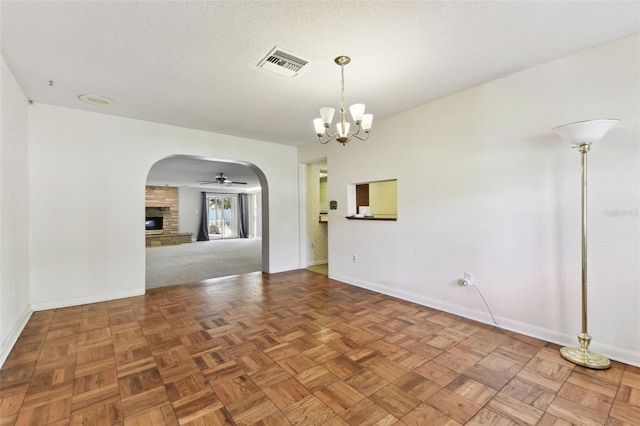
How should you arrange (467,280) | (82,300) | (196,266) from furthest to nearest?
(196,266) < (82,300) < (467,280)

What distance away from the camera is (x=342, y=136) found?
2295 millimetres

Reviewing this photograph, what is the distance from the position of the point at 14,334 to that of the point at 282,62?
130 inches

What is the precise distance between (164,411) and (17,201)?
2.65 metres

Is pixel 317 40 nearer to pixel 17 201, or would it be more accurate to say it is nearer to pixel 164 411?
pixel 164 411

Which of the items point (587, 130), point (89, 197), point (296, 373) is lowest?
point (296, 373)

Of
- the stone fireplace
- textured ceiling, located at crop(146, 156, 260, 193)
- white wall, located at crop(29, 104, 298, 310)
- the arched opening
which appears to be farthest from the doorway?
the stone fireplace

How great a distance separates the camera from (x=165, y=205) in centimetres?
1072

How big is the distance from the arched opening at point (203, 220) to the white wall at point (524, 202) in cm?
273

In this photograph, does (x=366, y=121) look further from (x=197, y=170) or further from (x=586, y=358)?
(x=197, y=170)

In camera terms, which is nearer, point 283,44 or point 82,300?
point 283,44

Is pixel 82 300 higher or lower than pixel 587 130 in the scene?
lower

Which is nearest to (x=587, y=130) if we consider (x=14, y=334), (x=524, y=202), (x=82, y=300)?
(x=524, y=202)

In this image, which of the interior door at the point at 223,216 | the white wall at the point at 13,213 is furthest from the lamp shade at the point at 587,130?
the interior door at the point at 223,216

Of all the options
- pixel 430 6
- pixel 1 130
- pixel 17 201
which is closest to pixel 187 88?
pixel 1 130
